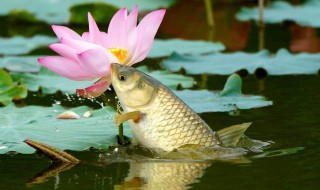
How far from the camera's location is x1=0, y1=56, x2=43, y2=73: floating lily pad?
5059 mm

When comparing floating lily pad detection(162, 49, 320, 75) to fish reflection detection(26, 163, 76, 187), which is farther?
floating lily pad detection(162, 49, 320, 75)

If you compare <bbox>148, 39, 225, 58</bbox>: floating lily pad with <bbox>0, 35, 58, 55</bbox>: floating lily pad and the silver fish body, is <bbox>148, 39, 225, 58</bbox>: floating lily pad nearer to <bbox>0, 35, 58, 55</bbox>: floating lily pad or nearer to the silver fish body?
<bbox>0, 35, 58, 55</bbox>: floating lily pad

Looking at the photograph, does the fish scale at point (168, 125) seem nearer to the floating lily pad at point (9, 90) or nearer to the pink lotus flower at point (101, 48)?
the pink lotus flower at point (101, 48)

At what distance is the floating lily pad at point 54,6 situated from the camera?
7703 millimetres

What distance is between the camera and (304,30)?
277 inches

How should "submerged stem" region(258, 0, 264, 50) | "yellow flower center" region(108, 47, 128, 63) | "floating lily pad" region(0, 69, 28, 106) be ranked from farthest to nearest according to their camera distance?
"submerged stem" region(258, 0, 264, 50) < "floating lily pad" region(0, 69, 28, 106) < "yellow flower center" region(108, 47, 128, 63)

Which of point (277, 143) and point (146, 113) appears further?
point (277, 143)

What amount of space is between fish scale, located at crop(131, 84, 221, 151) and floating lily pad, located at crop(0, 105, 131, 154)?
0.75ft

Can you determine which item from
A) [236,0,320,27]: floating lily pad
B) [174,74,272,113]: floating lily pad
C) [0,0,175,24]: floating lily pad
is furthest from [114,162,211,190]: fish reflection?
[0,0,175,24]: floating lily pad

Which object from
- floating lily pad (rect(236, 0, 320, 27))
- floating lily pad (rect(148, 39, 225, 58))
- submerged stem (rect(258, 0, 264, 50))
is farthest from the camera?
floating lily pad (rect(236, 0, 320, 27))

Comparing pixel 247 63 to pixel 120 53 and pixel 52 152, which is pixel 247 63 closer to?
pixel 120 53

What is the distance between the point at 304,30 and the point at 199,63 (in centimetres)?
225

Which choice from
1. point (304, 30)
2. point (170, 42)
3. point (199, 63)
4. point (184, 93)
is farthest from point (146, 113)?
point (304, 30)

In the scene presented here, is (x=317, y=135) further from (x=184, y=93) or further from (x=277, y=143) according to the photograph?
(x=184, y=93)
